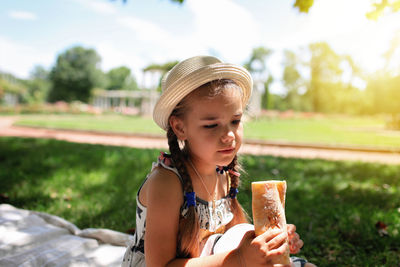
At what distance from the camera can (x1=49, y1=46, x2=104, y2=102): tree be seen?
52031mm

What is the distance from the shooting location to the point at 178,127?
150 cm

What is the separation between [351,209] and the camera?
323 centimetres

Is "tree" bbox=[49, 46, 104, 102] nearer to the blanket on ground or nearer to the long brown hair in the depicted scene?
the blanket on ground

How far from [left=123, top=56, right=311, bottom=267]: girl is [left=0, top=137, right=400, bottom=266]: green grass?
3.40ft

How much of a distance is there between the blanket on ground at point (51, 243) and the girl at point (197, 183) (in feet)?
2.29

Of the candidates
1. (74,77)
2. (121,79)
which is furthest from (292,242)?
A: (121,79)

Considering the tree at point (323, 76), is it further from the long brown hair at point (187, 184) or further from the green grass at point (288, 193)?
the long brown hair at point (187, 184)

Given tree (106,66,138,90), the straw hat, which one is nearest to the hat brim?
the straw hat

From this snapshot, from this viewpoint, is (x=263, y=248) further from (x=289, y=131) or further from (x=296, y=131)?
(x=296, y=131)

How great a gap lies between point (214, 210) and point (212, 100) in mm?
596

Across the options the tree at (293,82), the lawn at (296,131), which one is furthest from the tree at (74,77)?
the lawn at (296,131)

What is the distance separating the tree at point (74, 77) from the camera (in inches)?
2048

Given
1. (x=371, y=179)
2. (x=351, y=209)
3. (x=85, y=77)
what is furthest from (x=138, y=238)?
(x=85, y=77)

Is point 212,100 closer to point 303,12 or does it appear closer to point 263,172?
point 303,12
